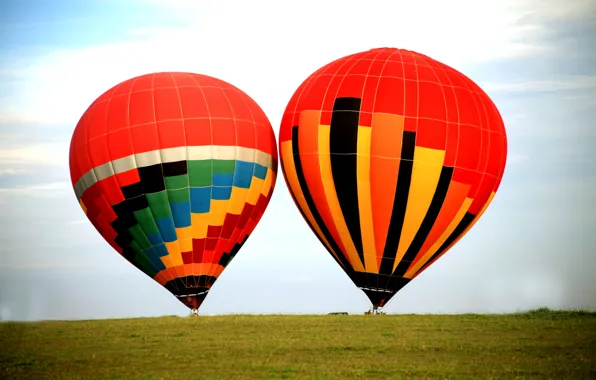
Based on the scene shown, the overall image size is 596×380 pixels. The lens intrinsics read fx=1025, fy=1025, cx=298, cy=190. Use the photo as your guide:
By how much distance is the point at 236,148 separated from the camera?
31156mm

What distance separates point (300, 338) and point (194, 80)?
10665mm

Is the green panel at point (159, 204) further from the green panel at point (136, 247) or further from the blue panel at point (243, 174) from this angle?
the blue panel at point (243, 174)

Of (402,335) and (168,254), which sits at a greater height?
(168,254)

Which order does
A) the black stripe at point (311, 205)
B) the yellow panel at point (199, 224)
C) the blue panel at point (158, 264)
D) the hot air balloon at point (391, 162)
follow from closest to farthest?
the hot air balloon at point (391, 162) → the black stripe at point (311, 205) → the yellow panel at point (199, 224) → the blue panel at point (158, 264)

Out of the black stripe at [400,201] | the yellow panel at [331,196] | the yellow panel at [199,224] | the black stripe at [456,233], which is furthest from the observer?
the yellow panel at [199,224]

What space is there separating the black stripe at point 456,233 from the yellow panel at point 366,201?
167 cm

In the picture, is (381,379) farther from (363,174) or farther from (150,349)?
(363,174)

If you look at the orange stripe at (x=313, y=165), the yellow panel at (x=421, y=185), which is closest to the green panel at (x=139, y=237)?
the orange stripe at (x=313, y=165)

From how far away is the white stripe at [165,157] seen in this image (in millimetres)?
30344

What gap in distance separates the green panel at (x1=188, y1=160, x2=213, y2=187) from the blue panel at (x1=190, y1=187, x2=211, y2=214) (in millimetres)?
150

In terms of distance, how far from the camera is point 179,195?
30484 mm

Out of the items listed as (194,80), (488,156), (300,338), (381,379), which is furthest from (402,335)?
(194,80)

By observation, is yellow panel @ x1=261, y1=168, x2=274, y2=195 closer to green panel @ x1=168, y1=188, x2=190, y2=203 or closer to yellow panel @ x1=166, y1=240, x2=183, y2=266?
green panel @ x1=168, y1=188, x2=190, y2=203

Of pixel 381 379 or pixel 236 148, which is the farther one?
pixel 236 148
